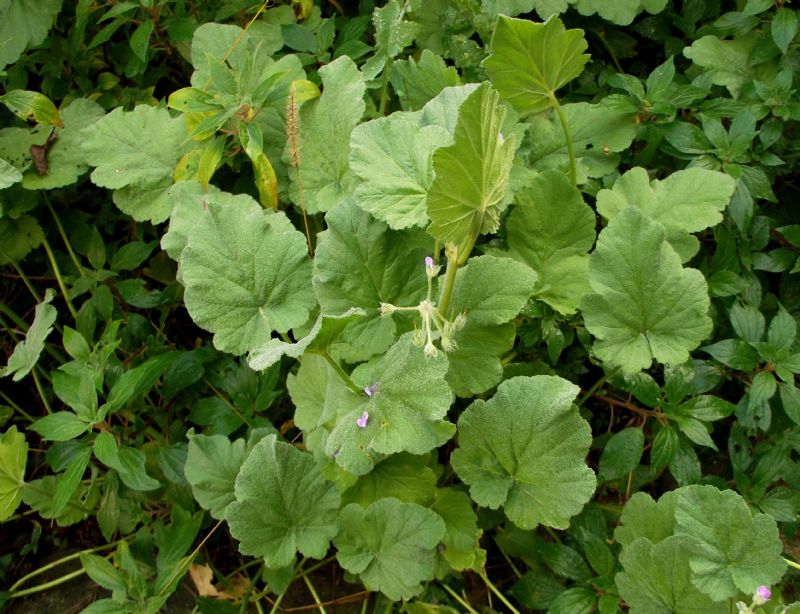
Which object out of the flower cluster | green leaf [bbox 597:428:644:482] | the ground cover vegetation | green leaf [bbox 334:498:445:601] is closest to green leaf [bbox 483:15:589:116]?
the ground cover vegetation

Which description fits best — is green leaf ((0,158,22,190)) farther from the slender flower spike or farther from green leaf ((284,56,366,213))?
the slender flower spike

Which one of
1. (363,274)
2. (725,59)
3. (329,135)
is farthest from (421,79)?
(725,59)

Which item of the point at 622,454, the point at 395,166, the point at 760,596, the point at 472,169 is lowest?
the point at 622,454

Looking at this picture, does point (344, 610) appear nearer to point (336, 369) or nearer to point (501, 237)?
point (336, 369)

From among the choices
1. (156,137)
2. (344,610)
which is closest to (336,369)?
(344,610)

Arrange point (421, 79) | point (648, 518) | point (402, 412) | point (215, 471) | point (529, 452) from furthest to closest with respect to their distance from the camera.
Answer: point (421, 79) → point (215, 471) → point (648, 518) → point (529, 452) → point (402, 412)

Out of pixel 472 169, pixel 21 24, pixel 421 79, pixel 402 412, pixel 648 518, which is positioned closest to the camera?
pixel 472 169

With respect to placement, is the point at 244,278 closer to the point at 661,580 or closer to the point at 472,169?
the point at 472,169

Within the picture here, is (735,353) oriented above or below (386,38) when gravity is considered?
below

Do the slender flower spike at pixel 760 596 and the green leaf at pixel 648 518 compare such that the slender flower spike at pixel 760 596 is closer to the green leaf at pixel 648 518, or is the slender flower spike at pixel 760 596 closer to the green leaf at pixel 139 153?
→ the green leaf at pixel 648 518
